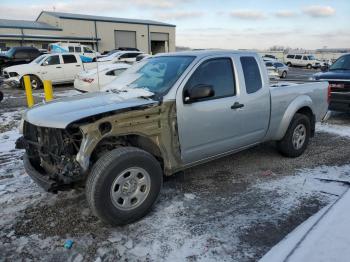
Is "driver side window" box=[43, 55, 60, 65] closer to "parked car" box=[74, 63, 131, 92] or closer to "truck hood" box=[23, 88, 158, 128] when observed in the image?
"parked car" box=[74, 63, 131, 92]

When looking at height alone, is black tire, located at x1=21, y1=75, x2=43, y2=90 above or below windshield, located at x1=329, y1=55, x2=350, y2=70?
below

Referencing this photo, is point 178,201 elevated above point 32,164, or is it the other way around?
point 32,164

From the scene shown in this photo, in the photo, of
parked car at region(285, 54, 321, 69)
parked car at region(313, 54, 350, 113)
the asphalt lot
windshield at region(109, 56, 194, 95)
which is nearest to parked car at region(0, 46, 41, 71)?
the asphalt lot

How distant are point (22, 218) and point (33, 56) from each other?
19648mm

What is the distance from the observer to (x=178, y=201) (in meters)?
4.23

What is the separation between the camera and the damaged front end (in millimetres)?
3307

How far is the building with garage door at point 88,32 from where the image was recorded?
39.3 metres

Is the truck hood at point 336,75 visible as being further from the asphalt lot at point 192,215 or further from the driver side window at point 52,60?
the driver side window at point 52,60

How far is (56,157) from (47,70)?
1408 cm

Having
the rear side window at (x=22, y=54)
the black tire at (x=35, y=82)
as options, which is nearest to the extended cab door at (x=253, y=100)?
the black tire at (x=35, y=82)

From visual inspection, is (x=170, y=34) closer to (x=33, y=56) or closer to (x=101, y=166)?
(x=33, y=56)

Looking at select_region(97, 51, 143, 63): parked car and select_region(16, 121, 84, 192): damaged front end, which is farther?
select_region(97, 51, 143, 63): parked car

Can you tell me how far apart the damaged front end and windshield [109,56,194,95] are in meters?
1.18

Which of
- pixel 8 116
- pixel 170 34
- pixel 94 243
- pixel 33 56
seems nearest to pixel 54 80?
pixel 33 56
